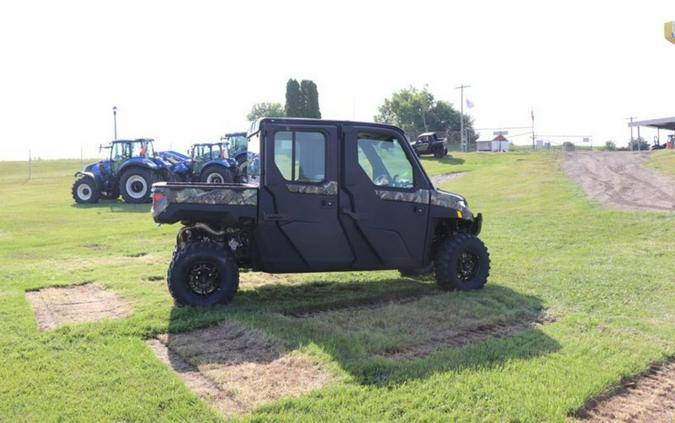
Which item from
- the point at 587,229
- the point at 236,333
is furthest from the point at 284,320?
the point at 587,229

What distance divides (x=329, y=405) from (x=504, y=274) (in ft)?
16.7

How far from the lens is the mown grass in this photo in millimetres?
22719

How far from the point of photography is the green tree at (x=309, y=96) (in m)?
51.5

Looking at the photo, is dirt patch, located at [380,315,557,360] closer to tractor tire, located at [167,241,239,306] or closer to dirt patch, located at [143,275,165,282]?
tractor tire, located at [167,241,239,306]

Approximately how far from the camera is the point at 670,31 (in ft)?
22.8

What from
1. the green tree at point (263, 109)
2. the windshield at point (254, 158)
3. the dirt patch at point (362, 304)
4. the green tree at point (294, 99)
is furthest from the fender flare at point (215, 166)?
the green tree at point (263, 109)

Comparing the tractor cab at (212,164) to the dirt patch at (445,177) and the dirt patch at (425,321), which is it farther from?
the dirt patch at (425,321)

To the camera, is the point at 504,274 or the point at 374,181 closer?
the point at 374,181

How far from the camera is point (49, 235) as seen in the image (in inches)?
550

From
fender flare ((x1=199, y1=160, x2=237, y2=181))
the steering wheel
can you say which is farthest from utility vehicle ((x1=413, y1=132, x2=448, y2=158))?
the steering wheel

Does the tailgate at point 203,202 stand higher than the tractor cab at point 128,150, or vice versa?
the tractor cab at point 128,150

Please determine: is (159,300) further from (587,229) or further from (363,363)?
(587,229)

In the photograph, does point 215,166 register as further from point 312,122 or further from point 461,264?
point 461,264

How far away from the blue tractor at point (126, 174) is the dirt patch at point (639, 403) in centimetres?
1903
